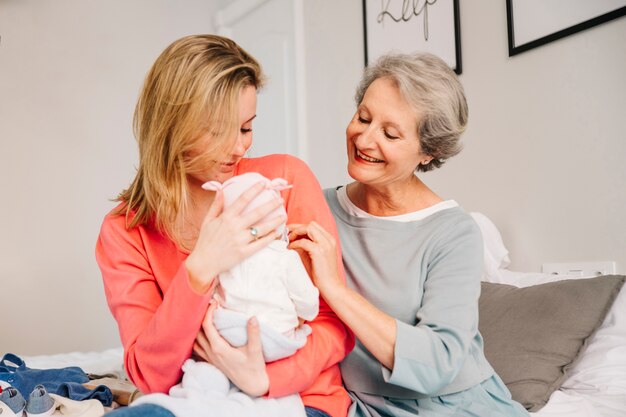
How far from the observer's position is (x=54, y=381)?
1686 mm

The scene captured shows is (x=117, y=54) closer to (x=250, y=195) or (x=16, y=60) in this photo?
(x=16, y=60)

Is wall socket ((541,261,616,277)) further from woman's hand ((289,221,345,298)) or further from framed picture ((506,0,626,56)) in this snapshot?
woman's hand ((289,221,345,298))

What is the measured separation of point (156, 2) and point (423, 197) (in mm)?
3038

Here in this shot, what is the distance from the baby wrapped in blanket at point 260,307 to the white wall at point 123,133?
114cm

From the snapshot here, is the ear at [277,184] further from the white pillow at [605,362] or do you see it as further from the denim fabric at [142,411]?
the white pillow at [605,362]

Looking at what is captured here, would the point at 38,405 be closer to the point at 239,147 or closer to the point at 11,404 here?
the point at 11,404

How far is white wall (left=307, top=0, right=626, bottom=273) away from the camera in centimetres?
171

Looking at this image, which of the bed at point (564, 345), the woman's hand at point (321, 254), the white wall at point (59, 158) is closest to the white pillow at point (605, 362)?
the bed at point (564, 345)

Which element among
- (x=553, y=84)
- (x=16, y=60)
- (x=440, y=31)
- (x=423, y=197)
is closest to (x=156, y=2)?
(x=16, y=60)

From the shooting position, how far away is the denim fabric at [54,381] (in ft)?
4.98

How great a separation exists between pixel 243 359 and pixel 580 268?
121cm

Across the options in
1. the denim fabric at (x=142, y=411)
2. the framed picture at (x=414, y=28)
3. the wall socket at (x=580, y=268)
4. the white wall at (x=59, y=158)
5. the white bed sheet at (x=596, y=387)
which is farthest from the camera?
the white wall at (x=59, y=158)

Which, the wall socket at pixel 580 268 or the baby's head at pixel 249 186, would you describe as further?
the wall socket at pixel 580 268

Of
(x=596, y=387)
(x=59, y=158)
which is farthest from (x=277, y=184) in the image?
(x=59, y=158)
